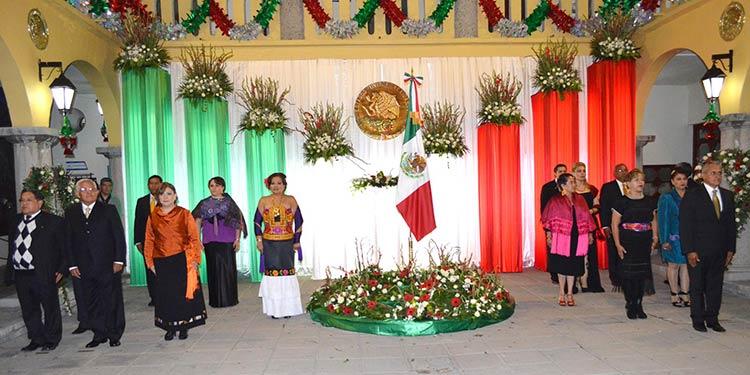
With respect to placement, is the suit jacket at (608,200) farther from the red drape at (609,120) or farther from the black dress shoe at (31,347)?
the black dress shoe at (31,347)

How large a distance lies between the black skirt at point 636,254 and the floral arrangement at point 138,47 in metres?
6.66

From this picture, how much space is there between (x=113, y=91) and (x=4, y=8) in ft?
8.86

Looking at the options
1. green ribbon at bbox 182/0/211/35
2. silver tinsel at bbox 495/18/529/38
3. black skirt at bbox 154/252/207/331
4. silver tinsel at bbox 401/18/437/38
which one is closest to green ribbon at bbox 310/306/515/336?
black skirt at bbox 154/252/207/331

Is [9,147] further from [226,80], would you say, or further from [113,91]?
[226,80]

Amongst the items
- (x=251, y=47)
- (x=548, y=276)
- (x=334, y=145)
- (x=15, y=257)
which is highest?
(x=251, y=47)

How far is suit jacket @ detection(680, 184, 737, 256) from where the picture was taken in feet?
16.1

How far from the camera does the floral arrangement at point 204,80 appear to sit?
7.96 metres

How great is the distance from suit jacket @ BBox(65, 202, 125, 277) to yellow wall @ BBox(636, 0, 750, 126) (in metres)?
7.39

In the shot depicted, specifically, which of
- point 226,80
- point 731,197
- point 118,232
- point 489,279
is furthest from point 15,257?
point 731,197

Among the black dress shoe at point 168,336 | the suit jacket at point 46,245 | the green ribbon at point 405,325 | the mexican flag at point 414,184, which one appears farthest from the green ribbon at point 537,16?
the suit jacket at point 46,245

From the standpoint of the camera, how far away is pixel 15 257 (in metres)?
4.95

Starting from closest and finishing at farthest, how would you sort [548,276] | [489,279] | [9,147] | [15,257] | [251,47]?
[15,257] → [489,279] → [548,276] → [251,47] → [9,147]

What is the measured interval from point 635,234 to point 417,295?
2292mm

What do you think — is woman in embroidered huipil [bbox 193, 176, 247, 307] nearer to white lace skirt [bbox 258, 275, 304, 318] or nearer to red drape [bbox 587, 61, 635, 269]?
white lace skirt [bbox 258, 275, 304, 318]
